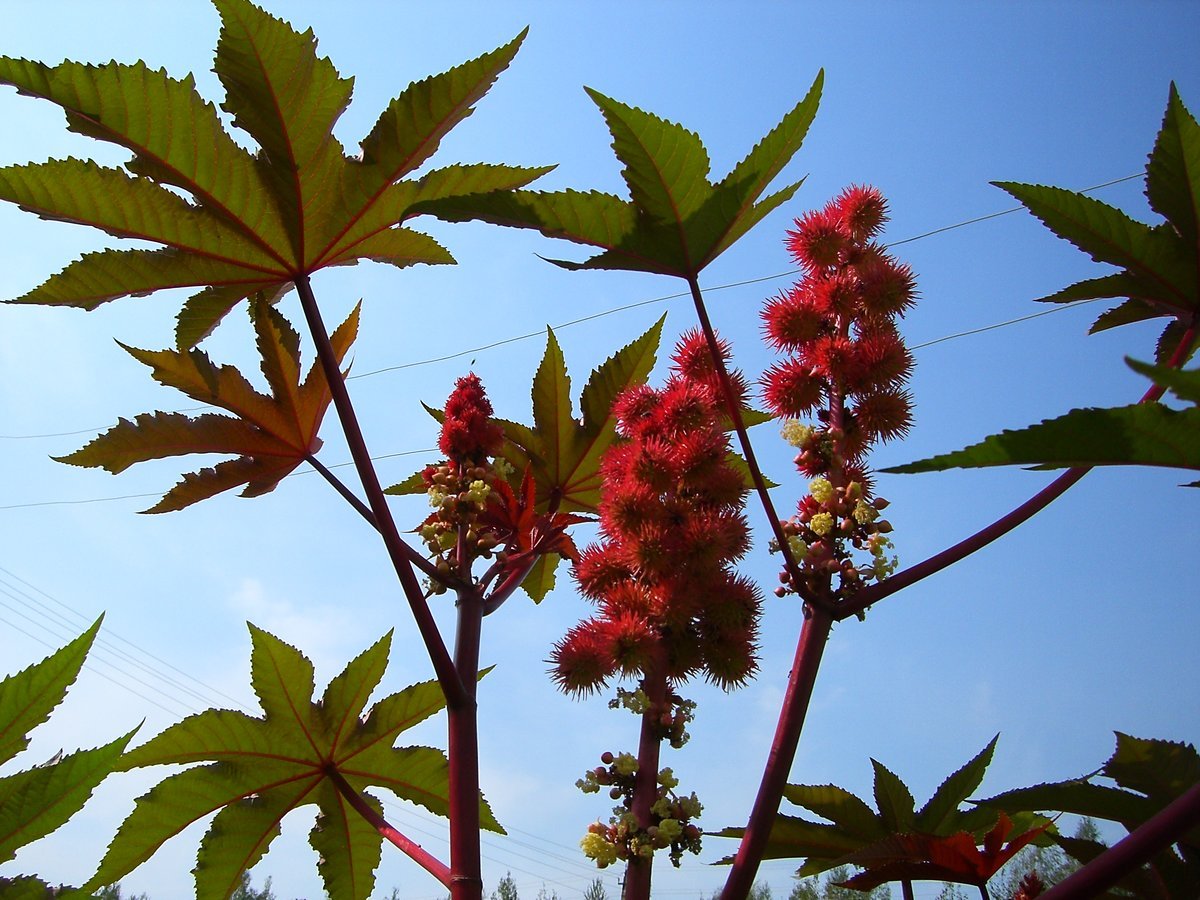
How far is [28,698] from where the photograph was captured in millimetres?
1281

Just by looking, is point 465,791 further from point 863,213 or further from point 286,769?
point 863,213

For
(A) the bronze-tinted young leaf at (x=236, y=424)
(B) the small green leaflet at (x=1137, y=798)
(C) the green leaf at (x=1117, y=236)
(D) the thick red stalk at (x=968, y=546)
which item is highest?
(C) the green leaf at (x=1117, y=236)

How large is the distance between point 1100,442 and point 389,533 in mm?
998

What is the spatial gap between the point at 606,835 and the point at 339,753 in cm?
84

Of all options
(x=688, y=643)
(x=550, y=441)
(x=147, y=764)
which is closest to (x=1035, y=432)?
(x=688, y=643)

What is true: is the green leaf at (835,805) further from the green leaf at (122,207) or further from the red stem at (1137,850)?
the green leaf at (122,207)

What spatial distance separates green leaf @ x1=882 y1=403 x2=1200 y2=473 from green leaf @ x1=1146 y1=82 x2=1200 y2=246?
0.73 meters

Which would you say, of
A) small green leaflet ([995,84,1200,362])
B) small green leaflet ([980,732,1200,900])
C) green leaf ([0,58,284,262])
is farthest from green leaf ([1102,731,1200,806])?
green leaf ([0,58,284,262])

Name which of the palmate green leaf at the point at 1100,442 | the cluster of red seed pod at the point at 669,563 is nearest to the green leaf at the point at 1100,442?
the palmate green leaf at the point at 1100,442

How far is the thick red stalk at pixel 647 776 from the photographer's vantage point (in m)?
1.30

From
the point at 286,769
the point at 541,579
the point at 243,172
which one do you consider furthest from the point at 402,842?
the point at 243,172

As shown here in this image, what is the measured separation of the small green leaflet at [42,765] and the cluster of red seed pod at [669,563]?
0.66m

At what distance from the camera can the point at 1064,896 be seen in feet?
3.52

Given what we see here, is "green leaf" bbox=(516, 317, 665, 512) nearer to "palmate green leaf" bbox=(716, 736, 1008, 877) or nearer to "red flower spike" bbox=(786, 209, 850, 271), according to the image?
"red flower spike" bbox=(786, 209, 850, 271)
